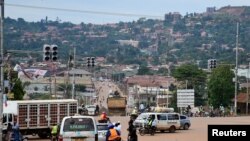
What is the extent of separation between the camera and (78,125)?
24062 millimetres

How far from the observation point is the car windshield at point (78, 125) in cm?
2403

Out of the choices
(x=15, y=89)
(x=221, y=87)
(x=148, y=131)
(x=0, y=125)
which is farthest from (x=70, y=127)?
(x=221, y=87)

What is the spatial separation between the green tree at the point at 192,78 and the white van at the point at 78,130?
10527cm

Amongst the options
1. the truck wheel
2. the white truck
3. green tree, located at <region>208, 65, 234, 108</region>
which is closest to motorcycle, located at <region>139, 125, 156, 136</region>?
the white truck

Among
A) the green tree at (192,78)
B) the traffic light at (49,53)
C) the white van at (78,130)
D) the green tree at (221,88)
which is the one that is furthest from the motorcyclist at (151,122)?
the green tree at (192,78)

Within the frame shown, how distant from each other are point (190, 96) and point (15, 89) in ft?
66.8

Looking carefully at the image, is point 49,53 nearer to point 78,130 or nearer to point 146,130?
point 146,130

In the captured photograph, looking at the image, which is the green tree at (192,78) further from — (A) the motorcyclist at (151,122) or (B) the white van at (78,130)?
(B) the white van at (78,130)

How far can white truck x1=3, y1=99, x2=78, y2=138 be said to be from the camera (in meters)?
38.6

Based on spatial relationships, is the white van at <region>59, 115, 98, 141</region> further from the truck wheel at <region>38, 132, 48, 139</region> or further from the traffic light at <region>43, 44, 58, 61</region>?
the truck wheel at <region>38, 132, 48, 139</region>

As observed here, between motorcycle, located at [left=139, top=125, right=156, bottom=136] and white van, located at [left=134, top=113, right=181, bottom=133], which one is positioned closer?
motorcycle, located at [left=139, top=125, right=156, bottom=136]

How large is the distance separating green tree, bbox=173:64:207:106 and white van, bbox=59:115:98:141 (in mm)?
105273

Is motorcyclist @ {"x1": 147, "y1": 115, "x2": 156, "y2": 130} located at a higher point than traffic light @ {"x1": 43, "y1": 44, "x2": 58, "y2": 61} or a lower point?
lower

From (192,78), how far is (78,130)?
113887mm
